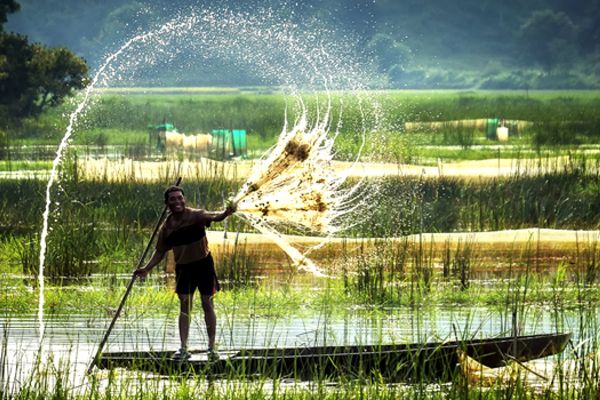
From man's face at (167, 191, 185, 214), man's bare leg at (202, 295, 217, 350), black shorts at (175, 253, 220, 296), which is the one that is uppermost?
man's face at (167, 191, 185, 214)

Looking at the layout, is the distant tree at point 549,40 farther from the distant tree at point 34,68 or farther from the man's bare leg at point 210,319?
the man's bare leg at point 210,319

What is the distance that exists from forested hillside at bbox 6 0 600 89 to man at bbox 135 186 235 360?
83341 millimetres

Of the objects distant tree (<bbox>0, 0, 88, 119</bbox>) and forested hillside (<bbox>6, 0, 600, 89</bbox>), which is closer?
distant tree (<bbox>0, 0, 88, 119</bbox>)

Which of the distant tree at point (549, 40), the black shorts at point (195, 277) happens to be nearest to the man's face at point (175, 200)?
the black shorts at point (195, 277)

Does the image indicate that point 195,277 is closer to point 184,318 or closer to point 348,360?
point 184,318

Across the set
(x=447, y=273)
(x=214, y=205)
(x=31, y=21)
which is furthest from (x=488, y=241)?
(x=31, y=21)

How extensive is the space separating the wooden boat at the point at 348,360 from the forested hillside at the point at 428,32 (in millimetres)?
83491

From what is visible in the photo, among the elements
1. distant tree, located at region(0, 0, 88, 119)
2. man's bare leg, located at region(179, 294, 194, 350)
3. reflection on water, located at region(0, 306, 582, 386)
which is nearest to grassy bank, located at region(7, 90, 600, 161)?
distant tree, located at region(0, 0, 88, 119)

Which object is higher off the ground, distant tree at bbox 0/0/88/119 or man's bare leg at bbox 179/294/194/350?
distant tree at bbox 0/0/88/119

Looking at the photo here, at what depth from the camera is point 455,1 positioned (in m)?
110

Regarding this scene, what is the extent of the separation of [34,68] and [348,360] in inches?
987

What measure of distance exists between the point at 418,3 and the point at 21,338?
102 m

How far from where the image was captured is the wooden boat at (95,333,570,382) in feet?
26.6

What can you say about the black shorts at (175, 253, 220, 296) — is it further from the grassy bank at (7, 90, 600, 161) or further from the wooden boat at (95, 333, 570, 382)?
the grassy bank at (7, 90, 600, 161)
